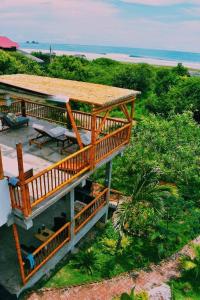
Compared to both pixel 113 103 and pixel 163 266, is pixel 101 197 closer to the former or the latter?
pixel 163 266

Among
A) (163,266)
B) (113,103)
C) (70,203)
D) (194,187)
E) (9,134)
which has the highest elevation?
(113,103)

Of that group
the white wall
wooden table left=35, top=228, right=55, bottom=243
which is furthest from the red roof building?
the white wall

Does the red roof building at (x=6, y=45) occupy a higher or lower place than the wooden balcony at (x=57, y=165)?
higher

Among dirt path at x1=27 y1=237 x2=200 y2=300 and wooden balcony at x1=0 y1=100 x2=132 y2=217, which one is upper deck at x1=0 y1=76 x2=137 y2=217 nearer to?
wooden balcony at x1=0 y1=100 x2=132 y2=217

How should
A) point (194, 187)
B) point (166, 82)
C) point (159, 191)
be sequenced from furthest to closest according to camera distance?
1. point (166, 82)
2. point (194, 187)
3. point (159, 191)

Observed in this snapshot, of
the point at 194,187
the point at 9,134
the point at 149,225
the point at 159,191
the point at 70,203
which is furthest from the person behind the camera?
the point at 194,187

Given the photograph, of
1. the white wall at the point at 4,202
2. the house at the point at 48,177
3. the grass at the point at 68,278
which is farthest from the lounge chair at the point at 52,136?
the grass at the point at 68,278

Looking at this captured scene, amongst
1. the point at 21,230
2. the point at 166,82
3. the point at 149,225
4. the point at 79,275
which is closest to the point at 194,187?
the point at 149,225

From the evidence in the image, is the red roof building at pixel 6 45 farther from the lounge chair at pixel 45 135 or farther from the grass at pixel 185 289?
the grass at pixel 185 289
